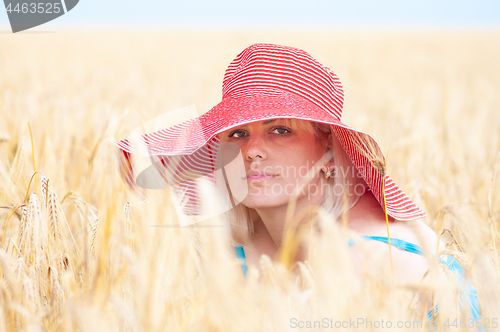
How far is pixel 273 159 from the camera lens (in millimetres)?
1372

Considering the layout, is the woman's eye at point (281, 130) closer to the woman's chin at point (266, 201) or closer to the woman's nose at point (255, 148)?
the woman's nose at point (255, 148)

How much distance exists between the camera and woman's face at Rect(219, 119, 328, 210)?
1.37 metres

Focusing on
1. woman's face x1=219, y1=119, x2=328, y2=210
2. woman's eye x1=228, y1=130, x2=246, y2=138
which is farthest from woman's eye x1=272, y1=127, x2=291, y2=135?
woman's eye x1=228, y1=130, x2=246, y2=138

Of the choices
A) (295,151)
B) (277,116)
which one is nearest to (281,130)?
(295,151)

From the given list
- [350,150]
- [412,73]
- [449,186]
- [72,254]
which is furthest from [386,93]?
[72,254]

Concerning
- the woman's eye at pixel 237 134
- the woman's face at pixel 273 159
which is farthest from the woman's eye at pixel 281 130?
the woman's eye at pixel 237 134

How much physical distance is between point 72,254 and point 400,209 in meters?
0.93

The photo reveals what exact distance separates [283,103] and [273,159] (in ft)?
0.55

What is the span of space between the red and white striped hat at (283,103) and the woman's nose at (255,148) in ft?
0.34

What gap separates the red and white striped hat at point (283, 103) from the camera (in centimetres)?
135

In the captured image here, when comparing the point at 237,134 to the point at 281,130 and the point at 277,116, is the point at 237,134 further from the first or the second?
the point at 277,116

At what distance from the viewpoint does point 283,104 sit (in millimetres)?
1315

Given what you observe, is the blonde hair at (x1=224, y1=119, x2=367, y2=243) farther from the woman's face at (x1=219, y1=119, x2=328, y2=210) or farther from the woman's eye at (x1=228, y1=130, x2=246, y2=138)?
the woman's eye at (x1=228, y1=130, x2=246, y2=138)

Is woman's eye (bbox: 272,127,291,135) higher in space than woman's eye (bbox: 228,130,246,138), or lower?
higher
